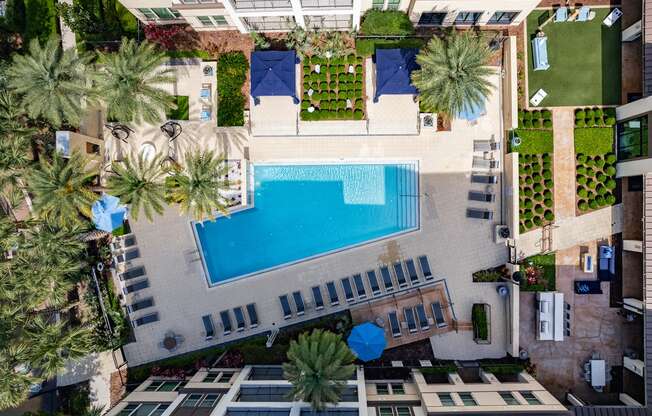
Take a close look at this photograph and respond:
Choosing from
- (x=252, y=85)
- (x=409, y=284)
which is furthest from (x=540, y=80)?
(x=252, y=85)

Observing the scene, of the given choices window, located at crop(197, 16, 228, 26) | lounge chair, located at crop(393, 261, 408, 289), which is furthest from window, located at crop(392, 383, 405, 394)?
window, located at crop(197, 16, 228, 26)

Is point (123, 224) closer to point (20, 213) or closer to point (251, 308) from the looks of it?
point (20, 213)

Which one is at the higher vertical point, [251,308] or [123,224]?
[123,224]

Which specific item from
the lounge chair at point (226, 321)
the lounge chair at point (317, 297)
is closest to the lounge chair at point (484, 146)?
the lounge chair at point (317, 297)

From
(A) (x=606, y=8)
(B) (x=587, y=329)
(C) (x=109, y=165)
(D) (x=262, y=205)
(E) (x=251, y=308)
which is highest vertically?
(A) (x=606, y=8)

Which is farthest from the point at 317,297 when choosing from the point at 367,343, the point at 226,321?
the point at 226,321

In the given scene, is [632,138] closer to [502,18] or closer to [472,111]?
[472,111]
